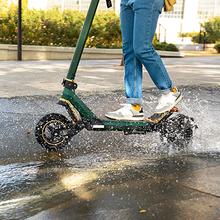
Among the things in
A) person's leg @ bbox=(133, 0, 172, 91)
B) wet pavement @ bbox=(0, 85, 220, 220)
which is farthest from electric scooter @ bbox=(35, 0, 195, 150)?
person's leg @ bbox=(133, 0, 172, 91)

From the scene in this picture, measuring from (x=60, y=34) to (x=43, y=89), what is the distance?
11949 millimetres

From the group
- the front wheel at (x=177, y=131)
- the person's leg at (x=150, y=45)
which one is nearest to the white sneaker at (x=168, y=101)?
the person's leg at (x=150, y=45)

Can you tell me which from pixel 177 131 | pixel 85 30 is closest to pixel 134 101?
pixel 177 131

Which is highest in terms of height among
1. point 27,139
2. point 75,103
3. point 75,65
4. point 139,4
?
point 139,4

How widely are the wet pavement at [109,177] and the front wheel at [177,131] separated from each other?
74 mm

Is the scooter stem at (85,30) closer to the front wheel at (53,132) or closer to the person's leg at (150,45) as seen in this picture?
the person's leg at (150,45)

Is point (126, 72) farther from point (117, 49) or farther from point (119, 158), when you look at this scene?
point (117, 49)

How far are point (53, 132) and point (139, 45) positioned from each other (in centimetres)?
101

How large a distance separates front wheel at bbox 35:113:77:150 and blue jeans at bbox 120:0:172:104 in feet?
2.09

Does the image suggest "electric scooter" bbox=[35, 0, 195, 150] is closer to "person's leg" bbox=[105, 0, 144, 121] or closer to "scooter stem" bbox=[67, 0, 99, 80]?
"scooter stem" bbox=[67, 0, 99, 80]

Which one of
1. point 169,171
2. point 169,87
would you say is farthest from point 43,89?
point 169,171

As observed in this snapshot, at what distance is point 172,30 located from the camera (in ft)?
129

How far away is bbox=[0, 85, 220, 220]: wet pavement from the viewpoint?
2885 mm

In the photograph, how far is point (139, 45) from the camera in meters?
4.24
